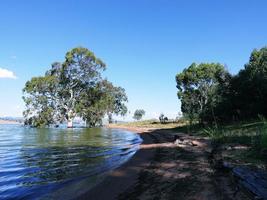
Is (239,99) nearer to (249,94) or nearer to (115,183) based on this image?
(249,94)

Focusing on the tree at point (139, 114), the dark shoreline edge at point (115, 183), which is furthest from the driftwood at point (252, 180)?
the tree at point (139, 114)

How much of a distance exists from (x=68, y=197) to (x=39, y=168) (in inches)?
205

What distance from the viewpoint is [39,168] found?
1307cm

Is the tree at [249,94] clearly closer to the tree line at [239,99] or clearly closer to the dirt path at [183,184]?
the tree line at [239,99]

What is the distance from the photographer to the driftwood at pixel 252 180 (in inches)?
264

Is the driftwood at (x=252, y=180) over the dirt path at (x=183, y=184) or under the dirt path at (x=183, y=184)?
over

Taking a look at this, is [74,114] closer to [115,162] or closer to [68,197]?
[115,162]

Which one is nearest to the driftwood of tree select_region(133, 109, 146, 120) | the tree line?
the tree line

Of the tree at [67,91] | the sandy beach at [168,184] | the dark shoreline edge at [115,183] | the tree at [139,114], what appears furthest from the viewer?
the tree at [139,114]

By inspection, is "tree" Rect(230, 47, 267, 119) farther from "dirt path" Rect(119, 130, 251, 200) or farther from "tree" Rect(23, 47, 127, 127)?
"tree" Rect(23, 47, 127, 127)

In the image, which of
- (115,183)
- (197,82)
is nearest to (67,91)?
(197,82)

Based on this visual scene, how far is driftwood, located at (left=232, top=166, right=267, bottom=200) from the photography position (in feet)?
22.0

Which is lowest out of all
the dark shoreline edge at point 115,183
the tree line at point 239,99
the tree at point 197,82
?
the dark shoreline edge at point 115,183

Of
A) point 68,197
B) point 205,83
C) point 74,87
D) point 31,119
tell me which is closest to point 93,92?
point 74,87
